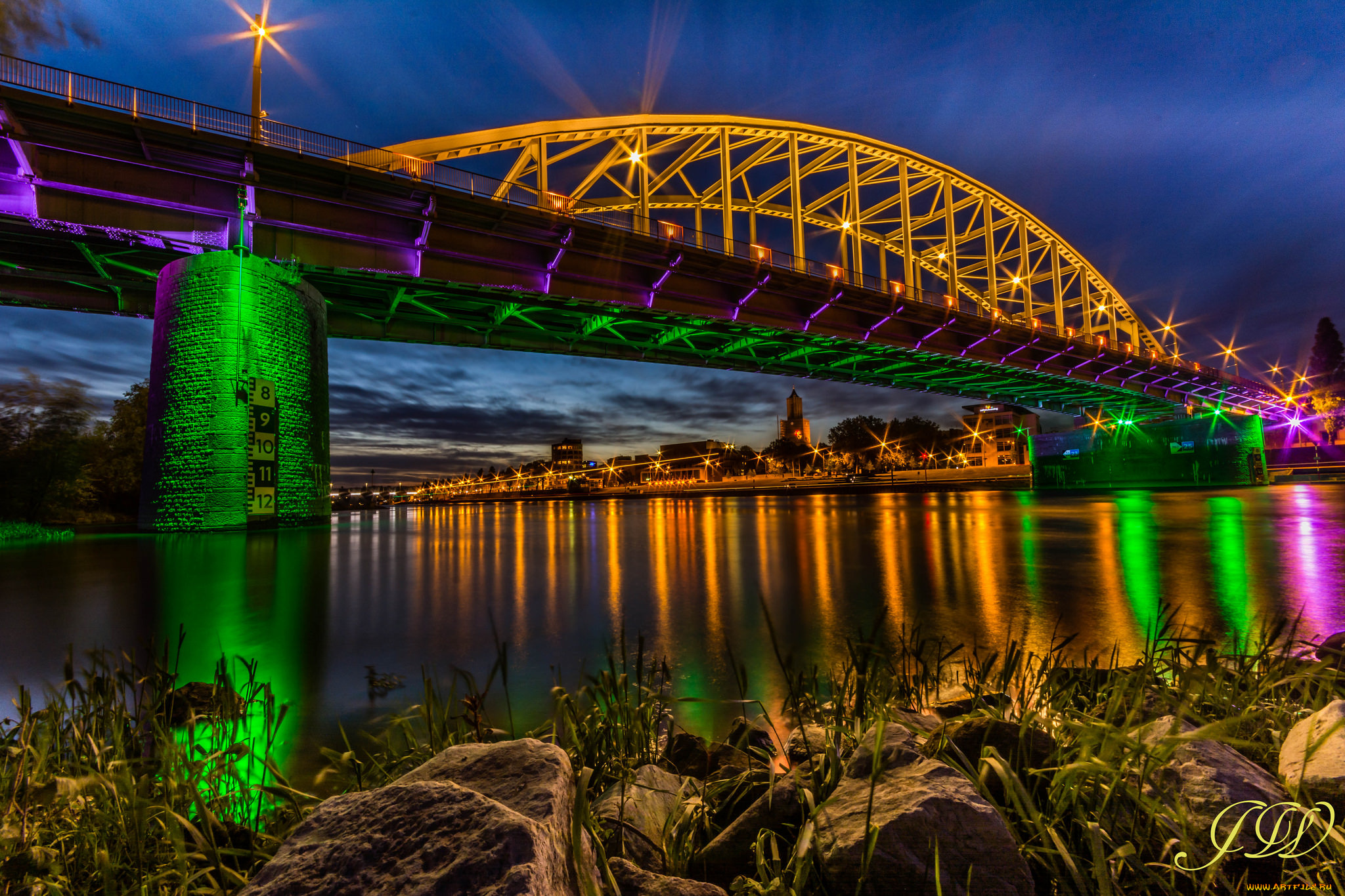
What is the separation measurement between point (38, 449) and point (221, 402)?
1248cm

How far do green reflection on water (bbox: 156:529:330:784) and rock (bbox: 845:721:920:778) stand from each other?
2.34 metres

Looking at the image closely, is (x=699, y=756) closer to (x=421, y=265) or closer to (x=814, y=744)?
(x=814, y=744)

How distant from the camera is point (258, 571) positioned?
33.8 ft

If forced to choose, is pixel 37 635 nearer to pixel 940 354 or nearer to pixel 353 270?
pixel 353 270

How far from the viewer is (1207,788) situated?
165cm

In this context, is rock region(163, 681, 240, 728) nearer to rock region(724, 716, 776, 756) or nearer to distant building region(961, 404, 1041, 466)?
rock region(724, 716, 776, 756)

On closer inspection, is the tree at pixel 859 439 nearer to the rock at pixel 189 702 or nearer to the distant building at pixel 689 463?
the distant building at pixel 689 463

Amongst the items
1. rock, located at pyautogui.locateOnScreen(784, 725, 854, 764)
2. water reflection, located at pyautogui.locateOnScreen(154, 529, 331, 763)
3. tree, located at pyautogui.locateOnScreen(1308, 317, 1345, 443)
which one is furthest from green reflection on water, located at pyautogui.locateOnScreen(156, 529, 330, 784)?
tree, located at pyautogui.locateOnScreen(1308, 317, 1345, 443)

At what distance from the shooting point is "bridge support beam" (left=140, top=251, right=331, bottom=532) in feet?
56.1

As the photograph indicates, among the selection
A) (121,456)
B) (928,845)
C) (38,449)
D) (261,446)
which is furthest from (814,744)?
(121,456)

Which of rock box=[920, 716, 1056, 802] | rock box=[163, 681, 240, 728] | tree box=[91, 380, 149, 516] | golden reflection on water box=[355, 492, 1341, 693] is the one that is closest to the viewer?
rock box=[920, 716, 1056, 802]

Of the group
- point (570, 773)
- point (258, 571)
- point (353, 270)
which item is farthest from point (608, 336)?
point (570, 773)

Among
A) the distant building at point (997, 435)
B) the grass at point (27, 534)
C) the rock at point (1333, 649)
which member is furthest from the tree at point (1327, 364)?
the grass at point (27, 534)

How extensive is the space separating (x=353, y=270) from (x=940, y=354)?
36.3 m
